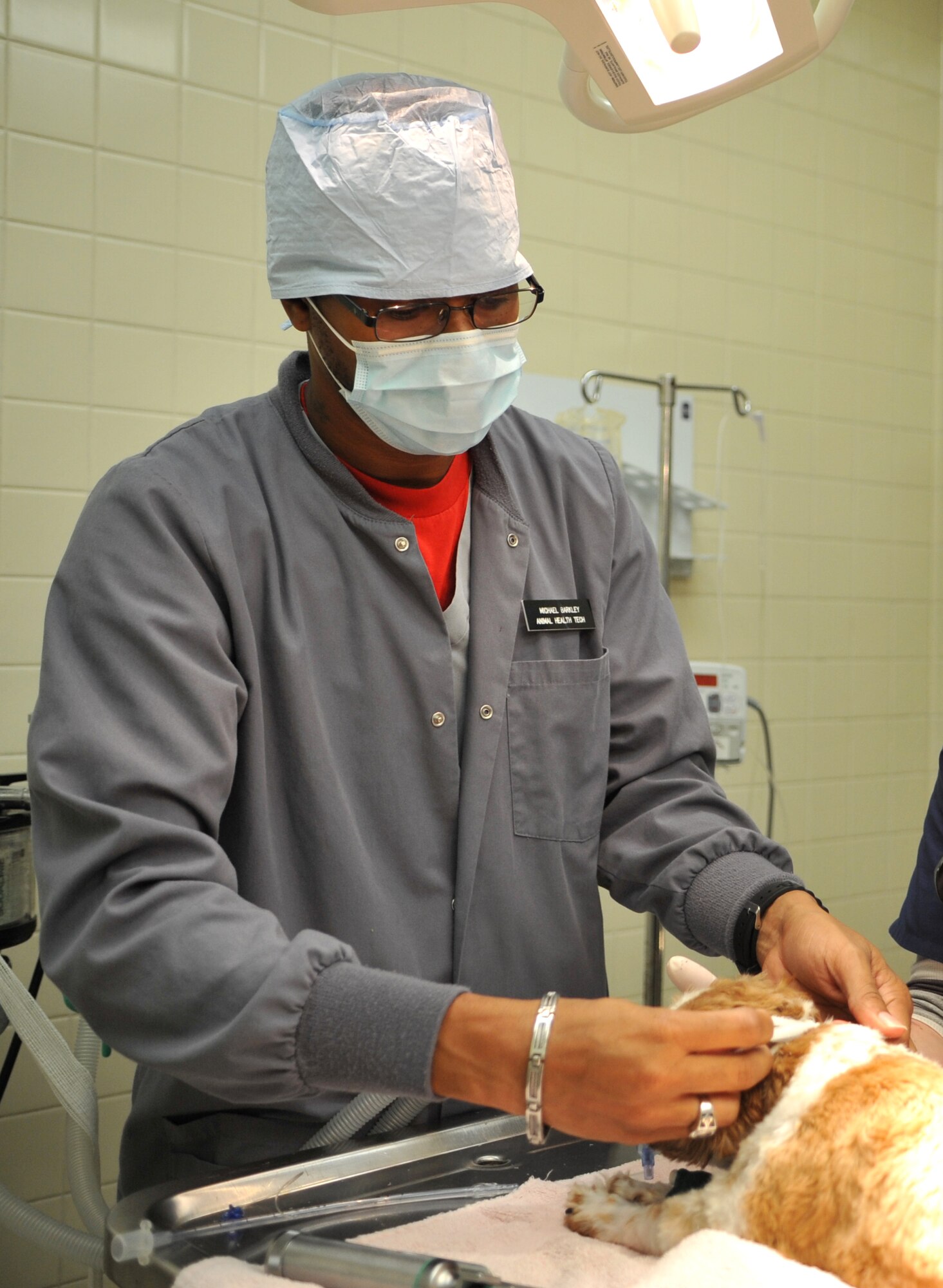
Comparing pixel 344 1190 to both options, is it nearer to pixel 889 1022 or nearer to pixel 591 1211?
pixel 591 1211

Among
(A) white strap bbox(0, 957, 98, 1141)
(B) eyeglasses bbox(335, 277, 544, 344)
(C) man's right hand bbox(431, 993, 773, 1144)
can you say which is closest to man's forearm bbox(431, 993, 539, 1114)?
(C) man's right hand bbox(431, 993, 773, 1144)

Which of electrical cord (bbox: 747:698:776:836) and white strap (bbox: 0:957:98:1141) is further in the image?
electrical cord (bbox: 747:698:776:836)

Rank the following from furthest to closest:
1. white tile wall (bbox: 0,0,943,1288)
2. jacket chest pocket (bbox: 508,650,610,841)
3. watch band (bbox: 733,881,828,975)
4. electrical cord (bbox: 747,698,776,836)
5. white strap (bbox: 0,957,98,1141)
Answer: electrical cord (bbox: 747,698,776,836)
white tile wall (bbox: 0,0,943,1288)
white strap (bbox: 0,957,98,1141)
jacket chest pocket (bbox: 508,650,610,841)
watch band (bbox: 733,881,828,975)

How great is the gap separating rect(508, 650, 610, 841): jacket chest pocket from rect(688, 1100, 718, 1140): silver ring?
54 centimetres

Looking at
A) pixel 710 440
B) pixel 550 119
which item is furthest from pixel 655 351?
pixel 550 119

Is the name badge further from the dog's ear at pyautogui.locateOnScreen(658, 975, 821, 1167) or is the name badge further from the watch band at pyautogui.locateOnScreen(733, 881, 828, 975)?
the dog's ear at pyautogui.locateOnScreen(658, 975, 821, 1167)

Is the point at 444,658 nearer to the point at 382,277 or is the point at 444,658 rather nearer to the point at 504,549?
the point at 504,549

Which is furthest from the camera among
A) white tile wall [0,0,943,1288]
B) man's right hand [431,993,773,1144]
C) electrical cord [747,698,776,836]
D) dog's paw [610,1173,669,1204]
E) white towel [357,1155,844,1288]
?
electrical cord [747,698,776,836]

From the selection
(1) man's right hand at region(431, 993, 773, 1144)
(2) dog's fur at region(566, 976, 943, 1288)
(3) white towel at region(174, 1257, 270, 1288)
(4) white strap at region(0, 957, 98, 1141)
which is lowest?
(4) white strap at region(0, 957, 98, 1141)

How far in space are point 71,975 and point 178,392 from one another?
6.56 feet

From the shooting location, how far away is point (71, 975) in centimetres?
107

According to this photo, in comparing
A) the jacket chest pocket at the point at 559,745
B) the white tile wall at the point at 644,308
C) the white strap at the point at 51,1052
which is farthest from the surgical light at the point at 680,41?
the white tile wall at the point at 644,308

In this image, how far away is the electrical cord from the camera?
3688 millimetres

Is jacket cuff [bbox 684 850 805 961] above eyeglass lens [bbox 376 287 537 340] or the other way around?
the other way around
